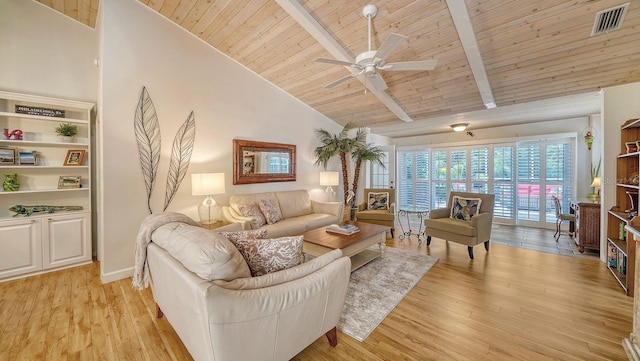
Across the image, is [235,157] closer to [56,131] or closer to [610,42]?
[56,131]

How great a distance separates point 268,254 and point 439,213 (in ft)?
11.6

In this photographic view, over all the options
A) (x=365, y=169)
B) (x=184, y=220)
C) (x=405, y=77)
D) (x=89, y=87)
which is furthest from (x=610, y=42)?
(x=89, y=87)

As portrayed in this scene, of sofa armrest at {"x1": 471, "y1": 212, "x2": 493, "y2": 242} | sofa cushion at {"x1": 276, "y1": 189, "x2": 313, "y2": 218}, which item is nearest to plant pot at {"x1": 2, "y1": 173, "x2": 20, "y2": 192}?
sofa cushion at {"x1": 276, "y1": 189, "x2": 313, "y2": 218}

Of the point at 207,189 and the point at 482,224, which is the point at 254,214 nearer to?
the point at 207,189

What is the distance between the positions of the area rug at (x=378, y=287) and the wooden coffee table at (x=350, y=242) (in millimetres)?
119

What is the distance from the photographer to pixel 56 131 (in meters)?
3.25

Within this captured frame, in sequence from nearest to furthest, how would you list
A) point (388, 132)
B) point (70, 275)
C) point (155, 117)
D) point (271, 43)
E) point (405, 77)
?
point (70, 275)
point (155, 117)
point (271, 43)
point (405, 77)
point (388, 132)

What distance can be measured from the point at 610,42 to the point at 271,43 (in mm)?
4200

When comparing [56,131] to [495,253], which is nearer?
[56,131]

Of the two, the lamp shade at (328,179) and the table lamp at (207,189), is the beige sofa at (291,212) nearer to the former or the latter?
the table lamp at (207,189)

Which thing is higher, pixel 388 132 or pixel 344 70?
pixel 344 70

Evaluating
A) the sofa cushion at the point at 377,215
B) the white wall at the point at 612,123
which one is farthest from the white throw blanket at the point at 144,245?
the white wall at the point at 612,123

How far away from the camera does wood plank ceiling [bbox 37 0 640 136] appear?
8.63 ft

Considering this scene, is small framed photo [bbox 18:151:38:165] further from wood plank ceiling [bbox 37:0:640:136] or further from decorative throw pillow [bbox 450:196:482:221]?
decorative throw pillow [bbox 450:196:482:221]
